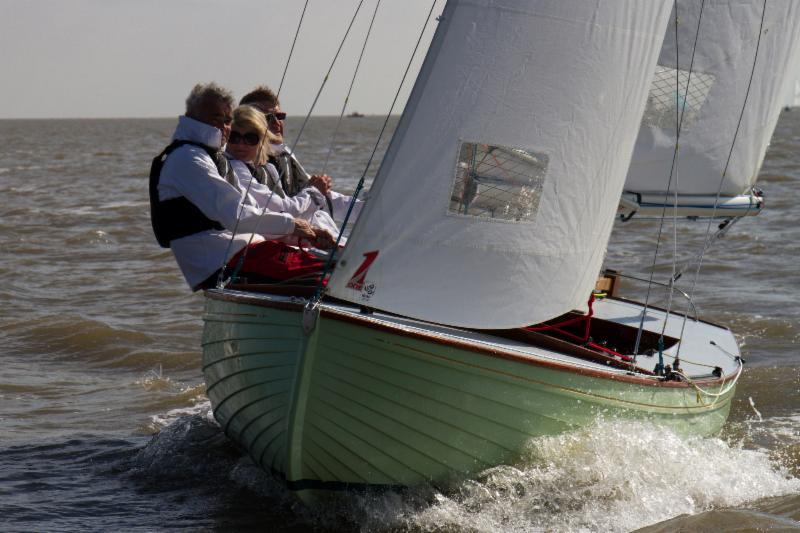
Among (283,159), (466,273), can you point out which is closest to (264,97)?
(283,159)

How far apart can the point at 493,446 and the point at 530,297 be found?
2.19 feet

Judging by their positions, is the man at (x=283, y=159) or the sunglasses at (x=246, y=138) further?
the man at (x=283, y=159)

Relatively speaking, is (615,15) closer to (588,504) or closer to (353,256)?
(353,256)

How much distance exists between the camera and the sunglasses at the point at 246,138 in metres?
6.11

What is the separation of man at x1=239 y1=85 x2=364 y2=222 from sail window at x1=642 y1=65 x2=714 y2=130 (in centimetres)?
215

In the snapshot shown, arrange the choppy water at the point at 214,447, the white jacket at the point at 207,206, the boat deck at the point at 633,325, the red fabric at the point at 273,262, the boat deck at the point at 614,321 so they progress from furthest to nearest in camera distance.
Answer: the red fabric at the point at 273,262 < the white jacket at the point at 207,206 < the choppy water at the point at 214,447 < the boat deck at the point at 633,325 < the boat deck at the point at 614,321

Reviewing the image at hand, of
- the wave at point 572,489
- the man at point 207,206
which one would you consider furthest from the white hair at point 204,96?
the wave at point 572,489

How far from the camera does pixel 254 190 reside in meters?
6.08

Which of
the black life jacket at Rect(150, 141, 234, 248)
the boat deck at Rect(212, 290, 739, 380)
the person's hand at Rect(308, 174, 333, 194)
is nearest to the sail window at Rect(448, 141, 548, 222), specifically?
the boat deck at Rect(212, 290, 739, 380)

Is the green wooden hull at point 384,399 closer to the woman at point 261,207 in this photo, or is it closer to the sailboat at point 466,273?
the sailboat at point 466,273

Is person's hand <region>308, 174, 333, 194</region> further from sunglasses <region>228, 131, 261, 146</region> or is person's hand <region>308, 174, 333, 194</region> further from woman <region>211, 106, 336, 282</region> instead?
sunglasses <region>228, 131, 261, 146</region>

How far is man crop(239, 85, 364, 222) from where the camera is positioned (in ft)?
21.7

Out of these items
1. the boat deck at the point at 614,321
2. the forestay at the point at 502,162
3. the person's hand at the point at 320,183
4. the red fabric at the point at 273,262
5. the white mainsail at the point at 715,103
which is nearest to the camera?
the forestay at the point at 502,162

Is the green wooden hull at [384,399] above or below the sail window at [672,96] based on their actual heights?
below
